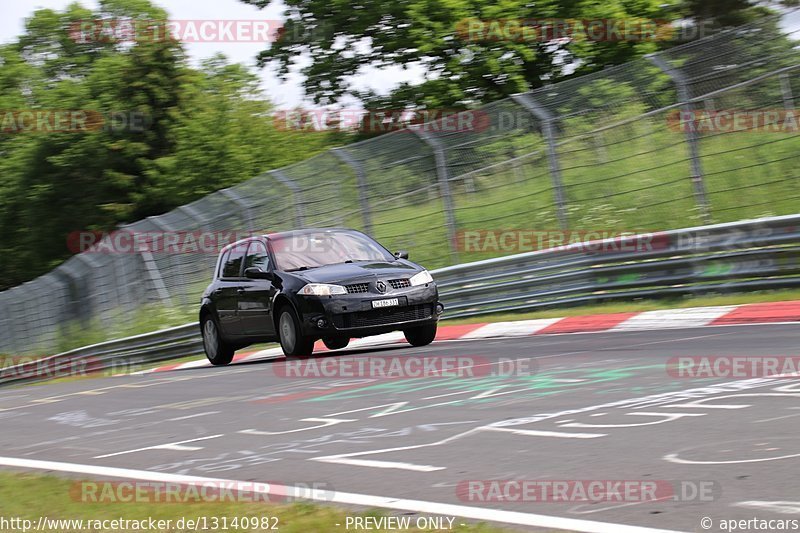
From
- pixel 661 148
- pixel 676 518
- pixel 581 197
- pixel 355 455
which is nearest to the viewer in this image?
pixel 676 518

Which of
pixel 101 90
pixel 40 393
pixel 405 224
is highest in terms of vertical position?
pixel 101 90

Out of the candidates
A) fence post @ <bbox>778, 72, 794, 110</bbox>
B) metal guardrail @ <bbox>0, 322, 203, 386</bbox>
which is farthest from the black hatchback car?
metal guardrail @ <bbox>0, 322, 203, 386</bbox>

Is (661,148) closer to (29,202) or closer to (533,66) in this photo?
(533,66)

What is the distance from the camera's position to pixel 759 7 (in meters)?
37.9

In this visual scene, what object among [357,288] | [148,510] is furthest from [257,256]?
[148,510]

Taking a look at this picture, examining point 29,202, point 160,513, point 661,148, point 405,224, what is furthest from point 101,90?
point 160,513

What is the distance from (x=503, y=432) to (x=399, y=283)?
270 inches

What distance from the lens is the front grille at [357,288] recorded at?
13547 mm

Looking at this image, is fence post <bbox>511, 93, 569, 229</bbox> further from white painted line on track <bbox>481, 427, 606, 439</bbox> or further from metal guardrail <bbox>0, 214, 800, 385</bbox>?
white painted line on track <bbox>481, 427, 606, 439</bbox>

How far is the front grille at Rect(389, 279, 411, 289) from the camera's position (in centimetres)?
1370

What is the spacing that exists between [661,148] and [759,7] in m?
25.0

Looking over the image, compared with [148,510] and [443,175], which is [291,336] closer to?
[443,175]

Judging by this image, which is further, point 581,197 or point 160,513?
point 581,197

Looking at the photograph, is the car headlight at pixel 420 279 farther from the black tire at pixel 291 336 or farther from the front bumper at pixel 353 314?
the black tire at pixel 291 336
